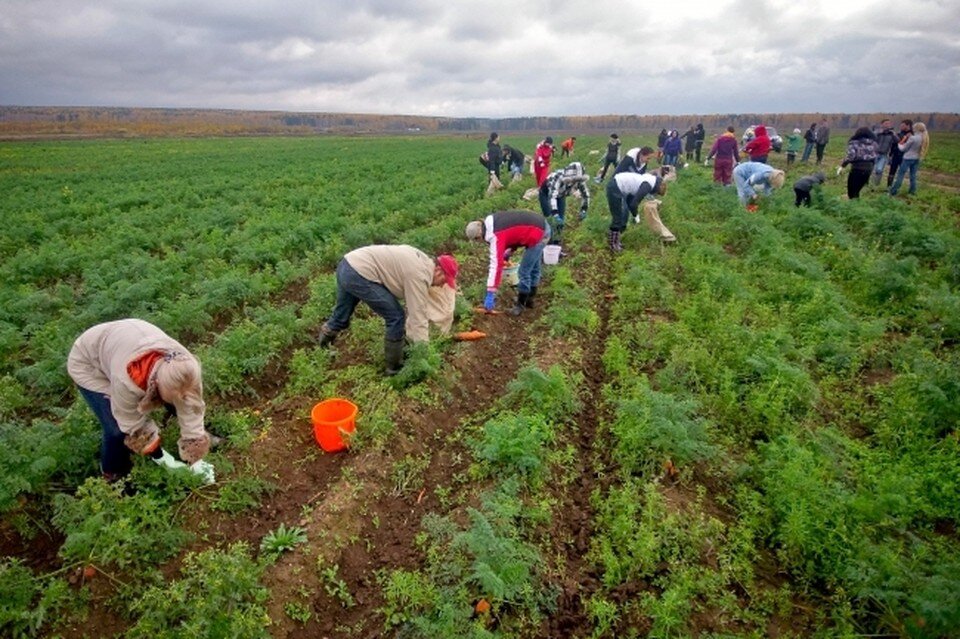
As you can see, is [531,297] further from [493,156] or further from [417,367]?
[493,156]

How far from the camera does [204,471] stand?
4254mm

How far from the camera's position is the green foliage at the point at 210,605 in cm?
314

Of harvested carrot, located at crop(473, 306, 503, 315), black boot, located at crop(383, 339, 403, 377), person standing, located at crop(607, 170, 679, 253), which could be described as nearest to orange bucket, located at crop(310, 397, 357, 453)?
black boot, located at crop(383, 339, 403, 377)

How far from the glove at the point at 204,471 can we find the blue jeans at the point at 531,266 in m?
5.07

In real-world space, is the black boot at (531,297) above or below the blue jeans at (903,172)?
below

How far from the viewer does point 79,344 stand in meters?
3.93

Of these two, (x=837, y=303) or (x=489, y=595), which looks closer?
(x=489, y=595)

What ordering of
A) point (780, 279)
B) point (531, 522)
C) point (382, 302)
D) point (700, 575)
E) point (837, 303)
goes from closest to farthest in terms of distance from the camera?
point (700, 575), point (531, 522), point (382, 302), point (837, 303), point (780, 279)

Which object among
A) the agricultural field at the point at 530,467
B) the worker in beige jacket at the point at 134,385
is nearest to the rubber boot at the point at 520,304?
the agricultural field at the point at 530,467

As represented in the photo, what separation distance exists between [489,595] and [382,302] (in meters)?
3.17

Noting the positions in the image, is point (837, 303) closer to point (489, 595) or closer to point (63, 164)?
point (489, 595)

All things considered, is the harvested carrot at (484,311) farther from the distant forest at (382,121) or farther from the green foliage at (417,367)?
the distant forest at (382,121)

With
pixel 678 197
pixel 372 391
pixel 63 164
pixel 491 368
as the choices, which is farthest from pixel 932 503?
pixel 63 164

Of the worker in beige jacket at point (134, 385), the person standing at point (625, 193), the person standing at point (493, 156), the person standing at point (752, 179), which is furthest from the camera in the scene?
the person standing at point (493, 156)
